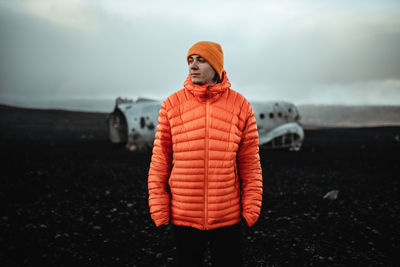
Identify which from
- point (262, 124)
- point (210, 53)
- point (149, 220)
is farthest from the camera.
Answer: point (262, 124)

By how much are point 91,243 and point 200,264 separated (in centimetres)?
399

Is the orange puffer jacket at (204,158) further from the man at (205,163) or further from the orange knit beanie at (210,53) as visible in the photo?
the orange knit beanie at (210,53)

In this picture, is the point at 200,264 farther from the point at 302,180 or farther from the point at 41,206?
the point at 302,180

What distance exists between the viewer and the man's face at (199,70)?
8.04ft

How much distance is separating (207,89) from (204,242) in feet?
4.91

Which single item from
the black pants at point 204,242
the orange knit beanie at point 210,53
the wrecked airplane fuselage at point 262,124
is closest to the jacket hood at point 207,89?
the orange knit beanie at point 210,53

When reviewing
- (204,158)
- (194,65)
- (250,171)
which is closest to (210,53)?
(194,65)

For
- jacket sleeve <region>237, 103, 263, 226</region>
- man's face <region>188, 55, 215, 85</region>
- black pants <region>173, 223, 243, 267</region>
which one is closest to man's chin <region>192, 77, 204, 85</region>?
man's face <region>188, 55, 215, 85</region>

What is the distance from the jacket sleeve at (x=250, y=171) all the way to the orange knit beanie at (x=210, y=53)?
0.53 m

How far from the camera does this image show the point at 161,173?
262 cm

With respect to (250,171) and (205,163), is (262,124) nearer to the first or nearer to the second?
(250,171)

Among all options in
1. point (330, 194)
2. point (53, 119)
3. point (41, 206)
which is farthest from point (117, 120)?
point (53, 119)

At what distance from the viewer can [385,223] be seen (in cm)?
674

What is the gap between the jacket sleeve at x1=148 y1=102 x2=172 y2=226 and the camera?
8.43 feet
